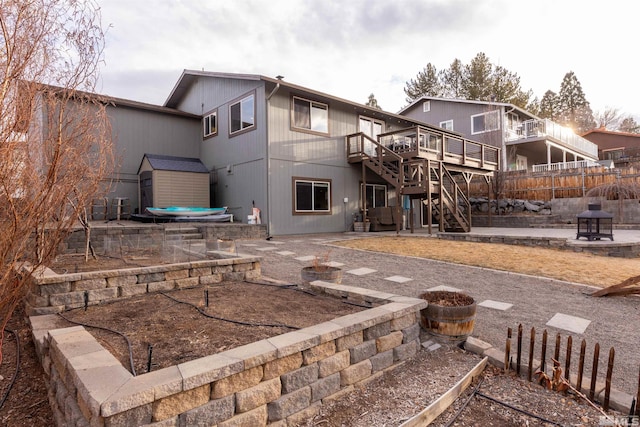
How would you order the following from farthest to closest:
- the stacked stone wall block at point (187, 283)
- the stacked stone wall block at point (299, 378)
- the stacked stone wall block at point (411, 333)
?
the stacked stone wall block at point (187, 283)
the stacked stone wall block at point (411, 333)
the stacked stone wall block at point (299, 378)

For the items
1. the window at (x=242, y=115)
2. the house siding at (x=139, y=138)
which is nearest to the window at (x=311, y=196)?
the window at (x=242, y=115)

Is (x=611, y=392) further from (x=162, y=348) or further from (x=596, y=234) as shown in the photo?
(x=596, y=234)

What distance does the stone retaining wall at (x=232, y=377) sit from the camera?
159 centimetres

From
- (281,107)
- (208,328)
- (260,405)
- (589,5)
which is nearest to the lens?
(260,405)

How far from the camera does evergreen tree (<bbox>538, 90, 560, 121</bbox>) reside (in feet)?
124

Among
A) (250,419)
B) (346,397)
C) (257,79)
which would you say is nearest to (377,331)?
(346,397)

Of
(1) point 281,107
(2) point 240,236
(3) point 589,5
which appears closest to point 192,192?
(2) point 240,236

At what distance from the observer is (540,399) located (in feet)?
7.84

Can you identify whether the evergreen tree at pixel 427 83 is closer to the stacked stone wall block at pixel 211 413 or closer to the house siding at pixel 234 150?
the house siding at pixel 234 150

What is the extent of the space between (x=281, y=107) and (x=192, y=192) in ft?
14.3

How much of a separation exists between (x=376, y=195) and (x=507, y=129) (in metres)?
11.8

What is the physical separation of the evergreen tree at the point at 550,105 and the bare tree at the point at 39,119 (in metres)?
45.1

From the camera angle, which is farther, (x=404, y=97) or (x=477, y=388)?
(x=404, y=97)

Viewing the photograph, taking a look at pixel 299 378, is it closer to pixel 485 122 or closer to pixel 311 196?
pixel 311 196
